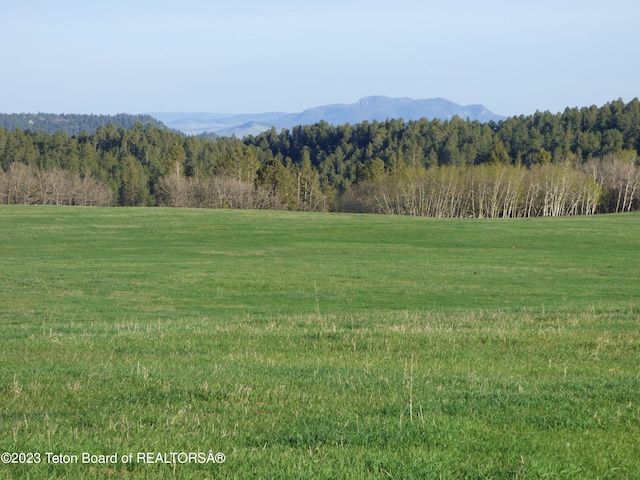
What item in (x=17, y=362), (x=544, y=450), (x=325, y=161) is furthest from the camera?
(x=325, y=161)

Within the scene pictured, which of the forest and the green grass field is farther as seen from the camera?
the forest

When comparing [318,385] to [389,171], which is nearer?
[318,385]

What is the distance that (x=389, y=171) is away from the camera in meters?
142

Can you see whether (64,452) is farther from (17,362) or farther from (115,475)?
(17,362)

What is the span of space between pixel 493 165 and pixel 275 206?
117 feet

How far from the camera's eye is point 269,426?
6.78 metres

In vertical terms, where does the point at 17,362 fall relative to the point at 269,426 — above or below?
below

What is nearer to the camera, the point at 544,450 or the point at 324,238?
the point at 544,450

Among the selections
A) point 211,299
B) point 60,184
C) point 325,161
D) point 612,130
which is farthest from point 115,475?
point 325,161

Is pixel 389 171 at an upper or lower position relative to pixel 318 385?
lower

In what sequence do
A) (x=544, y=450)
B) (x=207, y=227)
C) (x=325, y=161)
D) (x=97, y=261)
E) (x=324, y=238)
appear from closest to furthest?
(x=544, y=450), (x=97, y=261), (x=324, y=238), (x=207, y=227), (x=325, y=161)

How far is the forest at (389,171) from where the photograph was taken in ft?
381

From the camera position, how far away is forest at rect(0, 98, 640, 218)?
11625 centimetres

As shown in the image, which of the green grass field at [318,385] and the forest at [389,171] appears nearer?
the green grass field at [318,385]
